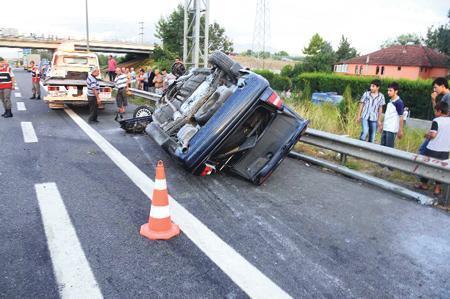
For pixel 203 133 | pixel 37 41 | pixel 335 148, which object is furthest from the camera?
pixel 37 41

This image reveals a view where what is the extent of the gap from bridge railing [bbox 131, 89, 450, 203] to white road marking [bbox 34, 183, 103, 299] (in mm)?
4308

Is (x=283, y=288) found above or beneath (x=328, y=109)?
beneath

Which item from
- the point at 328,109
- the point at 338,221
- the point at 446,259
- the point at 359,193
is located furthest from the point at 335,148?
the point at 328,109

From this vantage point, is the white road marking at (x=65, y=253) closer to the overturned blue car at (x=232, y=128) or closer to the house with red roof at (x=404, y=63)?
the overturned blue car at (x=232, y=128)

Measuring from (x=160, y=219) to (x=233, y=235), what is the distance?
762mm

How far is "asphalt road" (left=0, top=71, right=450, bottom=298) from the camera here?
118 inches

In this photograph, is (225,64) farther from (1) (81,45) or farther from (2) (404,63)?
(1) (81,45)

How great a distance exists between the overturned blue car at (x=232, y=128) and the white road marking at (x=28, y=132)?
3.16 meters

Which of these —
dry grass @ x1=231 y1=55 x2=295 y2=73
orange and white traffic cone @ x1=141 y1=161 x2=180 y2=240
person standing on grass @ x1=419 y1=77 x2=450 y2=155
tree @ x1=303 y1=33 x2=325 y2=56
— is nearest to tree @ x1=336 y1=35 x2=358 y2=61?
tree @ x1=303 y1=33 x2=325 y2=56

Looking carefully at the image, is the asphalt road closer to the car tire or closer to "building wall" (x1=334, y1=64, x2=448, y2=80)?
the car tire

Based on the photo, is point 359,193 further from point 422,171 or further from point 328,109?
point 328,109

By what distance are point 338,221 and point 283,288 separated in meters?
1.63

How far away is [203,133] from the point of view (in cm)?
500

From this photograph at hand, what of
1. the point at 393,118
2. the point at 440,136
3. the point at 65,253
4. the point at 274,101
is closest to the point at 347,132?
the point at 393,118
